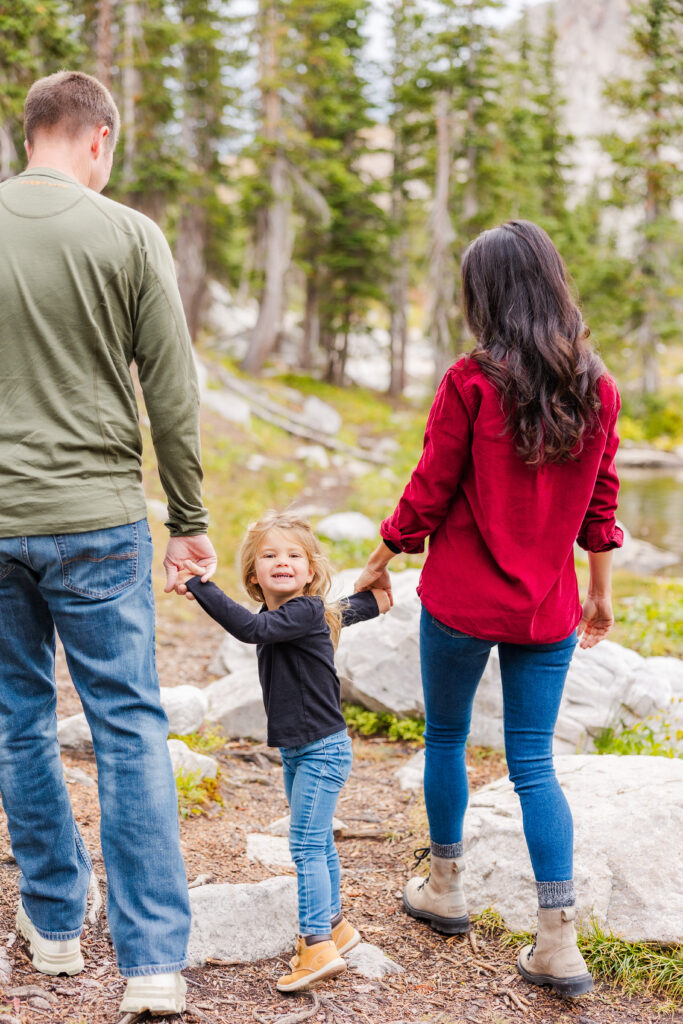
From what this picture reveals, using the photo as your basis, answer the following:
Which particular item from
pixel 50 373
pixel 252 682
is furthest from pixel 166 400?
pixel 252 682

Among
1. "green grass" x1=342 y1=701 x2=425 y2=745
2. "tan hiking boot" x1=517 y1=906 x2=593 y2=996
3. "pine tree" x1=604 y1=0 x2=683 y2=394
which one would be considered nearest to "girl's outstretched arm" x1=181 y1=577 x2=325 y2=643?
"tan hiking boot" x1=517 y1=906 x2=593 y2=996

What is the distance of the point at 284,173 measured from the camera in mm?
22109

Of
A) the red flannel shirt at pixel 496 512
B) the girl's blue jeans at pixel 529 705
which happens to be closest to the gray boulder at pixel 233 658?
the girl's blue jeans at pixel 529 705

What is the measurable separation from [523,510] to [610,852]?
4.48 ft

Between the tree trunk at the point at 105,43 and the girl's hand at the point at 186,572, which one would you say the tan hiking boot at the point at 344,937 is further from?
the tree trunk at the point at 105,43

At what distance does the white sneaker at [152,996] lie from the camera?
94.4 inches

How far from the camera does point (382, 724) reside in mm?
5441

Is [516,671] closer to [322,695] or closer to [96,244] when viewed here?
[322,695]

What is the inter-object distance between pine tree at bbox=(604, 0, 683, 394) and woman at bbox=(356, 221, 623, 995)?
79.7ft

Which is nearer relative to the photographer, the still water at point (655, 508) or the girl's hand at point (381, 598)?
the girl's hand at point (381, 598)

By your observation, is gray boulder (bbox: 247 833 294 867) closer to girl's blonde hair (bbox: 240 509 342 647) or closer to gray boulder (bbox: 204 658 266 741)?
girl's blonde hair (bbox: 240 509 342 647)

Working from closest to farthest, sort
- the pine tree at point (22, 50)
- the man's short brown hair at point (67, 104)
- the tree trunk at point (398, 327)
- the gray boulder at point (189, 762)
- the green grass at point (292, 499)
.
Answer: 1. the man's short brown hair at point (67, 104)
2. the gray boulder at point (189, 762)
3. the green grass at point (292, 499)
4. the pine tree at point (22, 50)
5. the tree trunk at point (398, 327)

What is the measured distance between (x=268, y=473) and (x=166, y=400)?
11.2 m

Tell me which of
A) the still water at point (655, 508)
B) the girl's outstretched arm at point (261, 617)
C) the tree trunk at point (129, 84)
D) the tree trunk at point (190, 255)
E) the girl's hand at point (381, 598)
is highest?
the tree trunk at point (129, 84)
